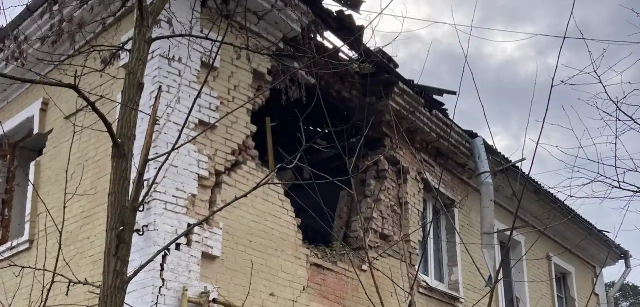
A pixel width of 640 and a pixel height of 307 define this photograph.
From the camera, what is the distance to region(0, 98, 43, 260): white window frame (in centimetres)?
706

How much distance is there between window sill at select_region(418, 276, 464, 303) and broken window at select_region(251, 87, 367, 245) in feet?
3.80

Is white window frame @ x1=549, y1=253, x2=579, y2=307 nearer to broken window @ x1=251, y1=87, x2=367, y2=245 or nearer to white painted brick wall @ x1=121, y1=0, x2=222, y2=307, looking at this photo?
broken window @ x1=251, y1=87, x2=367, y2=245

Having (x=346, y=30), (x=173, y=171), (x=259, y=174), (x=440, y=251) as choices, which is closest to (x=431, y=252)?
(x=440, y=251)

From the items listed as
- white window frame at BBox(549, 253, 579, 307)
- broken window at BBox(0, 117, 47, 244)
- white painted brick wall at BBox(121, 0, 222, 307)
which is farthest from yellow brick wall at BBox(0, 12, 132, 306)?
white window frame at BBox(549, 253, 579, 307)

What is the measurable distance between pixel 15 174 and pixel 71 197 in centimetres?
231

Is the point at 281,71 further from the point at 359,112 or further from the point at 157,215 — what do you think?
the point at 157,215

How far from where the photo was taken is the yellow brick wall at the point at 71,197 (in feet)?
20.5

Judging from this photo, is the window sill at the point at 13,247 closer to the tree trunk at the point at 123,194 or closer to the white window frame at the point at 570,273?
the tree trunk at the point at 123,194

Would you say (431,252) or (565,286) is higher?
(565,286)

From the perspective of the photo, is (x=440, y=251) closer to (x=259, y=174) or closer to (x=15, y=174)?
(x=259, y=174)

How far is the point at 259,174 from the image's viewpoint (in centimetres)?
680

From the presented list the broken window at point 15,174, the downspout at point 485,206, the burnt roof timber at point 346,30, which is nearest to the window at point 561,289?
the downspout at point 485,206

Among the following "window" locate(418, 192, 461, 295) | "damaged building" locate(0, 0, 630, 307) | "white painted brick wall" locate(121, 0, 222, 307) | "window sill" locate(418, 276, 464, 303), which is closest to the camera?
"white painted brick wall" locate(121, 0, 222, 307)

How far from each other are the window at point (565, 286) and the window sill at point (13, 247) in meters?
8.91
